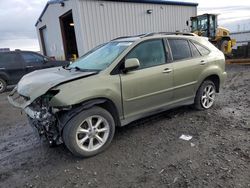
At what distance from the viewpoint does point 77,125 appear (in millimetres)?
3205

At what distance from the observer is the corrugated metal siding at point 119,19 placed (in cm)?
1335

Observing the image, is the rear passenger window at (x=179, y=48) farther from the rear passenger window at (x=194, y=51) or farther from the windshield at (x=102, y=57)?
the windshield at (x=102, y=57)

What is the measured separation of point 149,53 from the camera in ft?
13.5

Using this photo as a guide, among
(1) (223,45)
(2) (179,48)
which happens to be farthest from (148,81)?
(1) (223,45)

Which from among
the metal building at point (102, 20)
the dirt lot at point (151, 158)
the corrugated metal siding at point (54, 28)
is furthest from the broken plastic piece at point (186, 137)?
the corrugated metal siding at point (54, 28)

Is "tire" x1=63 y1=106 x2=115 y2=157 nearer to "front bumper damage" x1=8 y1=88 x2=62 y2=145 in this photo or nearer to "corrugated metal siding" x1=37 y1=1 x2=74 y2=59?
"front bumper damage" x1=8 y1=88 x2=62 y2=145

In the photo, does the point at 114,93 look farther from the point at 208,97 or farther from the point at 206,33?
the point at 206,33

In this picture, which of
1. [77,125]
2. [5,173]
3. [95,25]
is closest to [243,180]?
[77,125]

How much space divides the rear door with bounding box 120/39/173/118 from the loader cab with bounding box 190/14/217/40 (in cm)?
1328

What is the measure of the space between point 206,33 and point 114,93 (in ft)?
49.1

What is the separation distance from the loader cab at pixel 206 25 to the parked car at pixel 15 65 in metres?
11.3

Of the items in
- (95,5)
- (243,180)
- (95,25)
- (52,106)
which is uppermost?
(95,5)

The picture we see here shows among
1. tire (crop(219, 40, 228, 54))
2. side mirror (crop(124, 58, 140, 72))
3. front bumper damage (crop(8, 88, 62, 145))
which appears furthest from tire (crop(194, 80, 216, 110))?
tire (crop(219, 40, 228, 54))

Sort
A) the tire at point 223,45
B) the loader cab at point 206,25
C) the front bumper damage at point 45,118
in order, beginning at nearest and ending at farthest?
the front bumper damage at point 45,118 → the tire at point 223,45 → the loader cab at point 206,25
